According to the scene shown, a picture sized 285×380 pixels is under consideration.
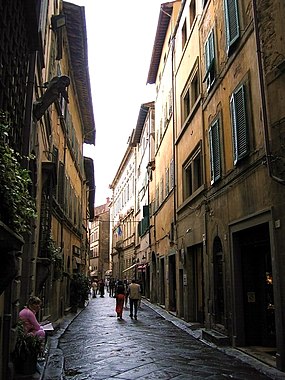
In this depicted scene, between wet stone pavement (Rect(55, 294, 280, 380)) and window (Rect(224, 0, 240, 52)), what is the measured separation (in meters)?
7.32

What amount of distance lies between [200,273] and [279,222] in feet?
27.4

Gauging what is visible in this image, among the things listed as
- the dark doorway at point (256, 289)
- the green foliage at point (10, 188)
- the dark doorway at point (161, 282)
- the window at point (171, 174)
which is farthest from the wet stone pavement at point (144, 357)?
the dark doorway at point (161, 282)

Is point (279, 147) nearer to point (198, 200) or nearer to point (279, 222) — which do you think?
point (279, 222)

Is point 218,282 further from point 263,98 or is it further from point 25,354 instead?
point 25,354

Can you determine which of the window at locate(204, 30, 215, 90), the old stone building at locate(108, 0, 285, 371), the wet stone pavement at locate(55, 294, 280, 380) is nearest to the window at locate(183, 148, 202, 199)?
the old stone building at locate(108, 0, 285, 371)

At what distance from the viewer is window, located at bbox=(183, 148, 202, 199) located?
652 inches

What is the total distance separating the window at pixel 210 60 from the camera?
13.5 meters

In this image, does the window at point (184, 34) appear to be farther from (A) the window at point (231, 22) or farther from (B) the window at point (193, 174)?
(A) the window at point (231, 22)

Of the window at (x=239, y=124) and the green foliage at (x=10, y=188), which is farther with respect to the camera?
the window at (x=239, y=124)

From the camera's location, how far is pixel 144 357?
9.45m

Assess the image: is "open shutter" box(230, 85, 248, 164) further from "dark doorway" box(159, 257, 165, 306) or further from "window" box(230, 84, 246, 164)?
"dark doorway" box(159, 257, 165, 306)

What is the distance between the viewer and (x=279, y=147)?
860 cm

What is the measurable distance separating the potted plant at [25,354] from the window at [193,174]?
10.1 m

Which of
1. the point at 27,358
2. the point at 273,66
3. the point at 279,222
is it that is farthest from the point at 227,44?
the point at 27,358
